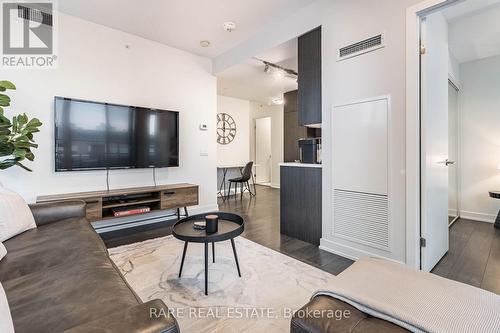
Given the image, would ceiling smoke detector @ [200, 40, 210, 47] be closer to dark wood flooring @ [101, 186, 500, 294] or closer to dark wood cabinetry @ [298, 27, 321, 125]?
dark wood cabinetry @ [298, 27, 321, 125]

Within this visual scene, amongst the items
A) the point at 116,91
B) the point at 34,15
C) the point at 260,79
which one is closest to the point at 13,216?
the point at 116,91

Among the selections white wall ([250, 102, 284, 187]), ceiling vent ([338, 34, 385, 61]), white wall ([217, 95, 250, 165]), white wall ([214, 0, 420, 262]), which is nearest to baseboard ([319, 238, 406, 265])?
white wall ([214, 0, 420, 262])

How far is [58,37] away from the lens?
2891 millimetres

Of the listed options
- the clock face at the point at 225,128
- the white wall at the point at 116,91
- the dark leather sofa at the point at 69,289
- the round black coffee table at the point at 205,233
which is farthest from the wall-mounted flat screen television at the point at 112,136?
the clock face at the point at 225,128

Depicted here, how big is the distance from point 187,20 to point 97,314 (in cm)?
328

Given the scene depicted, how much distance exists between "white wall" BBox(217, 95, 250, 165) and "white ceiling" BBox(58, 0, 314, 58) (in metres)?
2.89

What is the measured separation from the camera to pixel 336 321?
86 centimetres

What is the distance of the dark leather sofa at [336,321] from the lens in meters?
0.81

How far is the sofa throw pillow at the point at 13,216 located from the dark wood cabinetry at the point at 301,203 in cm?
250

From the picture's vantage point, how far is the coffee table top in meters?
1.70

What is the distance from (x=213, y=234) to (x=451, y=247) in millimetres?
2678

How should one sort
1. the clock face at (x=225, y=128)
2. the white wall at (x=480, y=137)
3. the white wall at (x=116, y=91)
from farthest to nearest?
the clock face at (x=225, y=128) < the white wall at (x=480, y=137) < the white wall at (x=116, y=91)

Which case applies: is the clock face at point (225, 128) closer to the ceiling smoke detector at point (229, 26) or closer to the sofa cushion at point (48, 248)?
the ceiling smoke detector at point (229, 26)

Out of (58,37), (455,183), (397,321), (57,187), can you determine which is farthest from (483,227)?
(58,37)
